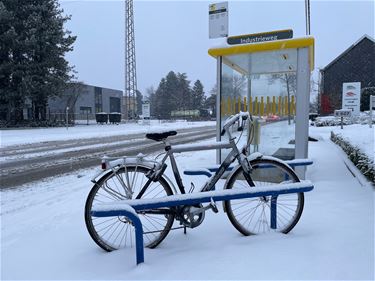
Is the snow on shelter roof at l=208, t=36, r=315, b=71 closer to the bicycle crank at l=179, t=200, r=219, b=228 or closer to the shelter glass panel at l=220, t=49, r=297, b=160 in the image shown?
the shelter glass panel at l=220, t=49, r=297, b=160

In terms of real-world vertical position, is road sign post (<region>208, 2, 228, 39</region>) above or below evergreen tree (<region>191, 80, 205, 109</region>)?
below

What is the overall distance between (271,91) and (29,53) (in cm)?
2522

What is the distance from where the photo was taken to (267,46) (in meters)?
5.54

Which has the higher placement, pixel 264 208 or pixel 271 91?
pixel 271 91

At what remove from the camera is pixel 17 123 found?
89.0ft

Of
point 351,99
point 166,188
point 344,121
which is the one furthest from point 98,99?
point 166,188

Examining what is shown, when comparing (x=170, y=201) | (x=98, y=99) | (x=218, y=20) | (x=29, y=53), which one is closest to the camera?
(x=170, y=201)

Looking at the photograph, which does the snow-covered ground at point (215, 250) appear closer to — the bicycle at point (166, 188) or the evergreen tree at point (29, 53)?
the bicycle at point (166, 188)

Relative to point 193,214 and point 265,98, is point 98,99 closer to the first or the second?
point 265,98

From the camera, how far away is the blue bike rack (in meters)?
2.79

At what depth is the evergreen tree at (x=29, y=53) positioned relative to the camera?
2517 cm

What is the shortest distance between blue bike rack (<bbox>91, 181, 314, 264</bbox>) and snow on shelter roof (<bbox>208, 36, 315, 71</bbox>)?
9.61ft

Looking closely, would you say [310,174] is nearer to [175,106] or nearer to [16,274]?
[16,274]

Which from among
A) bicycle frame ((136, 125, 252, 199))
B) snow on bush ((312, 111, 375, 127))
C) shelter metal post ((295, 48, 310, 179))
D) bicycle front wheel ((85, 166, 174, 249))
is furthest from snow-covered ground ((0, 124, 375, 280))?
snow on bush ((312, 111, 375, 127))
